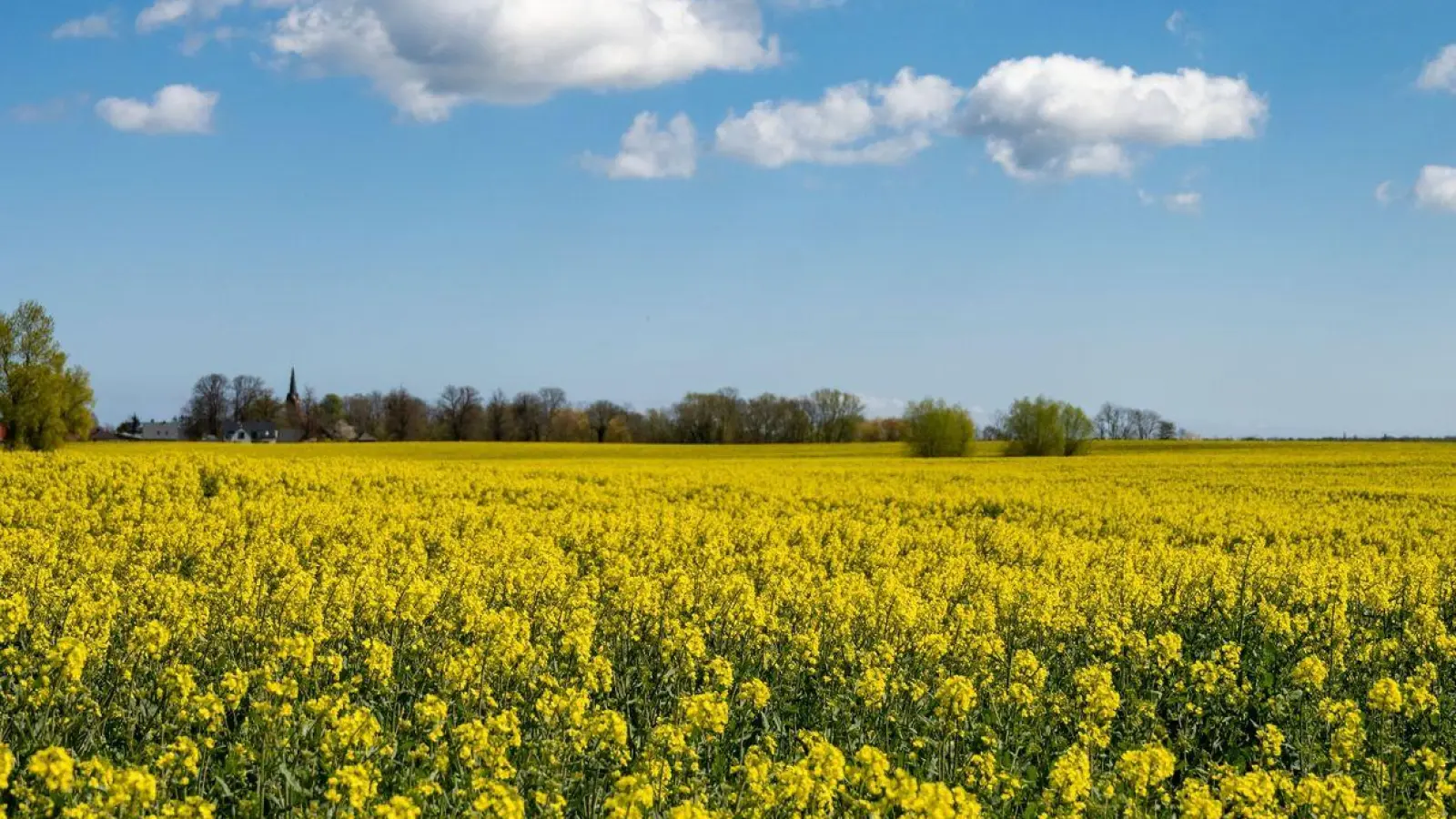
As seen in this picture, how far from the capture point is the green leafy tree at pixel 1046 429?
266 feet

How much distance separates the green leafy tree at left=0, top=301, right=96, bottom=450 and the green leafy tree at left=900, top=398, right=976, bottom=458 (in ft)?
168

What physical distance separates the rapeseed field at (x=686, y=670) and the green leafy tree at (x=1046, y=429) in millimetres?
61862

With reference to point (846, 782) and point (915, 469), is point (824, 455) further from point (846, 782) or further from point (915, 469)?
point (846, 782)

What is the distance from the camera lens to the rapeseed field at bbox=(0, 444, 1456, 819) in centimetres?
557

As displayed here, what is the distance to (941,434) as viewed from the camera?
77312 millimetres

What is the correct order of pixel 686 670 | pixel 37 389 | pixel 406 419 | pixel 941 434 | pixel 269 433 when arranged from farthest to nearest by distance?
pixel 269 433 → pixel 406 419 → pixel 941 434 → pixel 37 389 → pixel 686 670

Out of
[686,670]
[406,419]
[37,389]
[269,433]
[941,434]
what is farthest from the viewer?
[269,433]

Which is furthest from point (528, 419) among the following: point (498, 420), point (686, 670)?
point (686, 670)

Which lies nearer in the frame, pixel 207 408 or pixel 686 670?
pixel 686 670

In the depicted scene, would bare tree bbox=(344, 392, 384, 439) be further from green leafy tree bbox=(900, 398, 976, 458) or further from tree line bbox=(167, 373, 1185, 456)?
green leafy tree bbox=(900, 398, 976, 458)

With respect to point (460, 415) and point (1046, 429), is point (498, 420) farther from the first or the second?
point (1046, 429)

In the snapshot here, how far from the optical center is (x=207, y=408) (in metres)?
122

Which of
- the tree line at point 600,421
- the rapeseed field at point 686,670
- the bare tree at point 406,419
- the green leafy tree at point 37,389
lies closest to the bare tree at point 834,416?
the tree line at point 600,421

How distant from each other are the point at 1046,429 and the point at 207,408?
3484 inches
